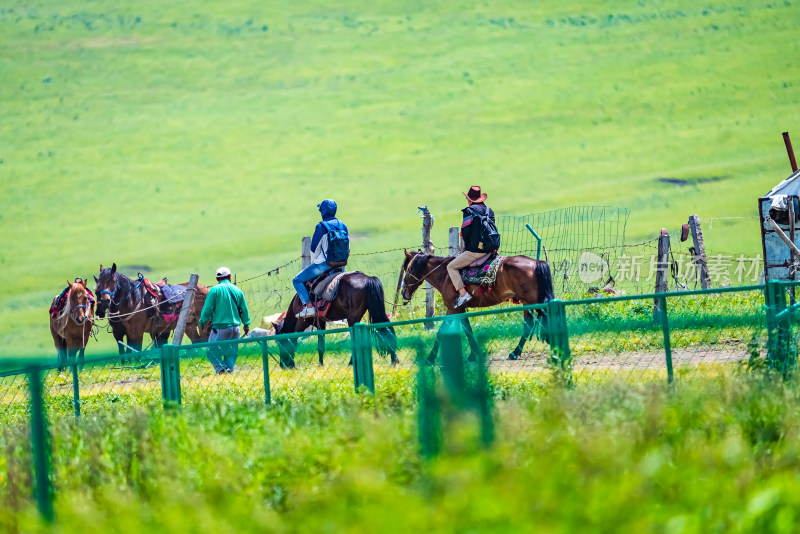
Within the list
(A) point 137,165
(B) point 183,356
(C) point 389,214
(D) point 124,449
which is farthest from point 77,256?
(D) point 124,449

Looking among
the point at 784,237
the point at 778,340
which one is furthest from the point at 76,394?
the point at 784,237

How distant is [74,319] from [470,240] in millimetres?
7185

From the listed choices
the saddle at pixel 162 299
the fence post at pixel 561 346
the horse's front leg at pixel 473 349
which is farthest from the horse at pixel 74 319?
the horse's front leg at pixel 473 349

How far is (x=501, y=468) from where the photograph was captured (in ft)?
15.0

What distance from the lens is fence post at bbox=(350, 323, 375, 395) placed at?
9078mm

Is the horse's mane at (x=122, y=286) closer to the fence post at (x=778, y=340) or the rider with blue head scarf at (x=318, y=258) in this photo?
the rider with blue head scarf at (x=318, y=258)

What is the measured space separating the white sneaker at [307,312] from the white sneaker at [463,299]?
6.11 ft

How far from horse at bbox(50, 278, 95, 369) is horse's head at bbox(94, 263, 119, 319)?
17 centimetres

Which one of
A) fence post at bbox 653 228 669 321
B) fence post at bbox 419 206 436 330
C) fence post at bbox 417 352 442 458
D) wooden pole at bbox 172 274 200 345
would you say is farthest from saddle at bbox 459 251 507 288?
fence post at bbox 417 352 442 458

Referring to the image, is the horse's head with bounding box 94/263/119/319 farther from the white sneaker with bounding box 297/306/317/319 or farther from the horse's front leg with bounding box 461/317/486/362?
the horse's front leg with bounding box 461/317/486/362

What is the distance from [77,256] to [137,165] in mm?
6322

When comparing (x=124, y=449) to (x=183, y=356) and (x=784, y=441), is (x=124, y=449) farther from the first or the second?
(x=784, y=441)

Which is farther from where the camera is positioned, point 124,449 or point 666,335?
point 666,335

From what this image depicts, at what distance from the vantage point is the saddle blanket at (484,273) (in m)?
15.0
